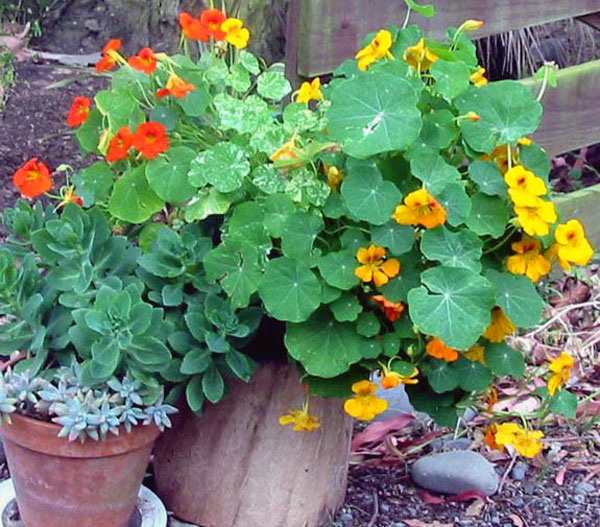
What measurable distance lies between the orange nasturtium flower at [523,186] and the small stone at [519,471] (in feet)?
3.13

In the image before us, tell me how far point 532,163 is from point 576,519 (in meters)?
0.89

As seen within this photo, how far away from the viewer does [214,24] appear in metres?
1.99

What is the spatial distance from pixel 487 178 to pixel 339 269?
1.02 ft

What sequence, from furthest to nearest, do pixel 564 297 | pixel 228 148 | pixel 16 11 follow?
pixel 16 11, pixel 564 297, pixel 228 148

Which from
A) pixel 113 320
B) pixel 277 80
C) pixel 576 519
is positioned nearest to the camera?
pixel 113 320

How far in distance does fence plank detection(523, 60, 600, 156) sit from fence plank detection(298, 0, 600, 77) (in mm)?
227

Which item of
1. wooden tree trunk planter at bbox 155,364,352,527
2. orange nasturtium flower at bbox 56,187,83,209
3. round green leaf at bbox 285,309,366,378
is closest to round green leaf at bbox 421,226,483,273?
round green leaf at bbox 285,309,366,378

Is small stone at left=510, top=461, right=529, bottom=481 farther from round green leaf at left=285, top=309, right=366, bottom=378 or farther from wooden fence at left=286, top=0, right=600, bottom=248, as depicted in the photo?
wooden fence at left=286, top=0, right=600, bottom=248

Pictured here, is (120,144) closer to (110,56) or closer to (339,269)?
(110,56)

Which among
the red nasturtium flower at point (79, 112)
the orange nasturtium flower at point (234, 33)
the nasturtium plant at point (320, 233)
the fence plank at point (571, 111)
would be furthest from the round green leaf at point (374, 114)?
the fence plank at point (571, 111)

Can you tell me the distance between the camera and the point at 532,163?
194cm

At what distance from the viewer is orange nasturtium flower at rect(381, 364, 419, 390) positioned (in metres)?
1.83

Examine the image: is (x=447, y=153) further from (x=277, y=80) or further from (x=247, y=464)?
(x=247, y=464)

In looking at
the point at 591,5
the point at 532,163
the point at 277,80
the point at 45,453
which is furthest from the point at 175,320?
the point at 591,5
